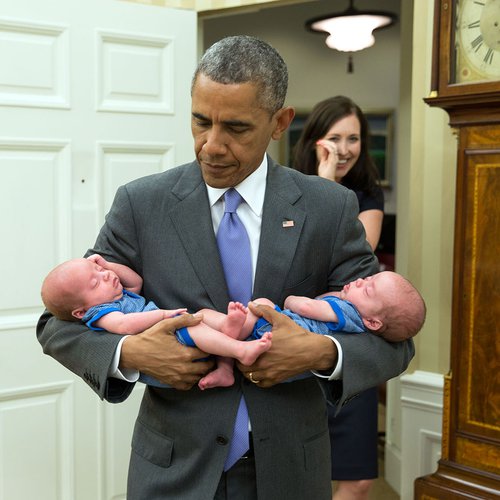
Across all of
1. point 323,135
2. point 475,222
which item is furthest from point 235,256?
point 323,135

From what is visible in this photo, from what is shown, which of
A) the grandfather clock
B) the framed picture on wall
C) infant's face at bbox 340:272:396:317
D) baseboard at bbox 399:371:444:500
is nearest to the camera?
infant's face at bbox 340:272:396:317

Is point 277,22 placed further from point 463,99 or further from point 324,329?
point 324,329

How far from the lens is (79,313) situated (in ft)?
5.56

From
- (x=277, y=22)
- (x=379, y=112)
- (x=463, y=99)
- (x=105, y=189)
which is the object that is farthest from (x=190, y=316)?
(x=379, y=112)

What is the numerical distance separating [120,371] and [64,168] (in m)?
1.49

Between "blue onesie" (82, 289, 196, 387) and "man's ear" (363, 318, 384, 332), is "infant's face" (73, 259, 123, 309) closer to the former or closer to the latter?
"blue onesie" (82, 289, 196, 387)

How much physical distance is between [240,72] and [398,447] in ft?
10.1

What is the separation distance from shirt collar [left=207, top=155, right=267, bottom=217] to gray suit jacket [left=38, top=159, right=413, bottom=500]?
0.09 feet

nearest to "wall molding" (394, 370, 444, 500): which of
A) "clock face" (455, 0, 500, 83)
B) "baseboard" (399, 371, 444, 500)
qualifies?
"baseboard" (399, 371, 444, 500)

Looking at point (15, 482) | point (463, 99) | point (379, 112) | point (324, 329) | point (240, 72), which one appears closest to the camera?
point (240, 72)

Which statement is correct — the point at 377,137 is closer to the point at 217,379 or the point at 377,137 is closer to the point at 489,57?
the point at 489,57

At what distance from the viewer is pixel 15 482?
2895mm

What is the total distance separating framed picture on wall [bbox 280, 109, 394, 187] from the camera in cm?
704

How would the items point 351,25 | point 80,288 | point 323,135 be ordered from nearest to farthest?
point 80,288 → point 323,135 → point 351,25
